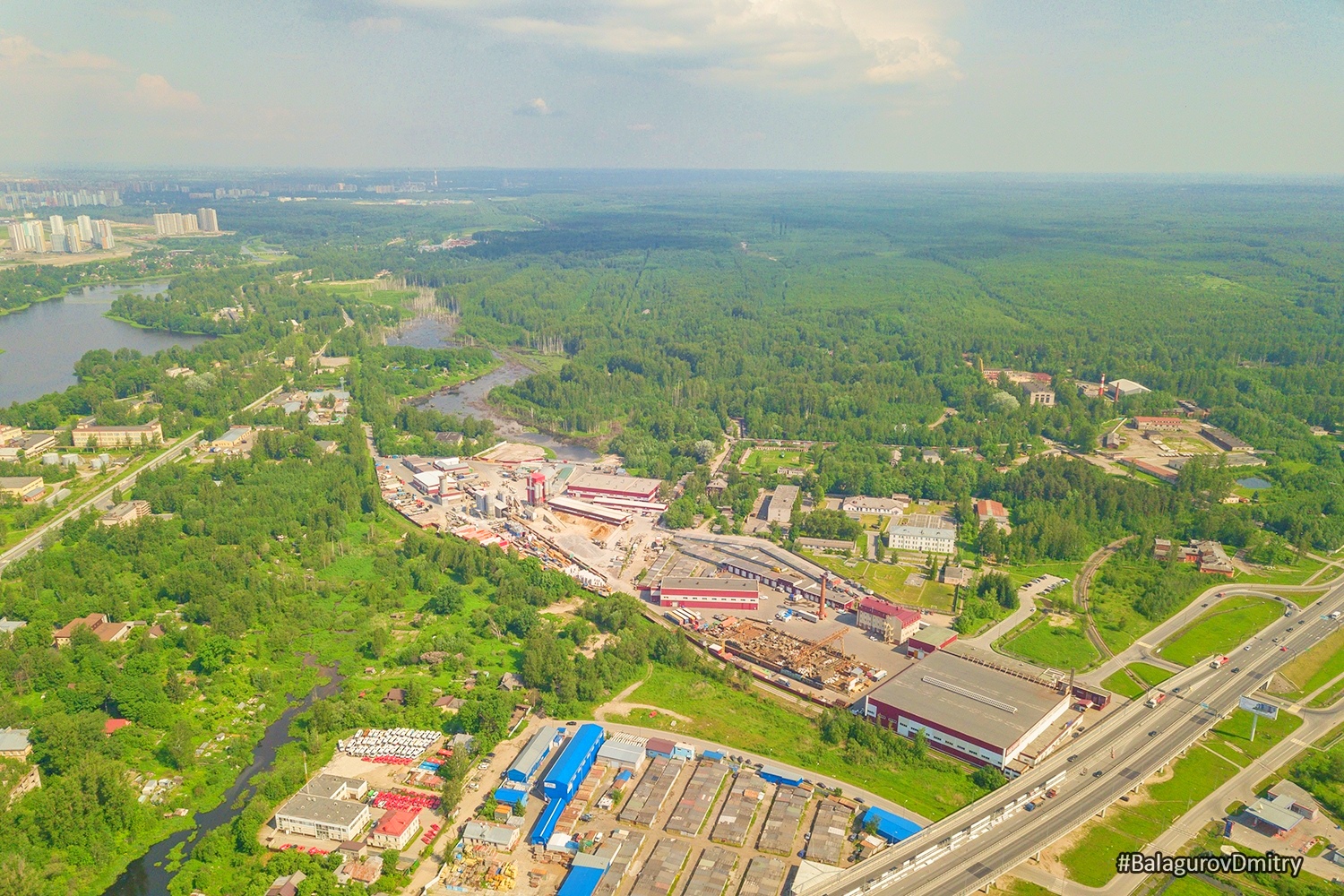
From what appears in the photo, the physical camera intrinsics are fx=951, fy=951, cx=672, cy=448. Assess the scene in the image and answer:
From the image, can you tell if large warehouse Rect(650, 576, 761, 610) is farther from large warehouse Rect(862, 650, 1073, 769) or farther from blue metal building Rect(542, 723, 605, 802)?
blue metal building Rect(542, 723, 605, 802)

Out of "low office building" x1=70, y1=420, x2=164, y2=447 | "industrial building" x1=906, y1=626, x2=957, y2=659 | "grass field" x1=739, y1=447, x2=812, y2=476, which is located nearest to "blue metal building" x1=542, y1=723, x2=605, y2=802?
"industrial building" x1=906, y1=626, x2=957, y2=659

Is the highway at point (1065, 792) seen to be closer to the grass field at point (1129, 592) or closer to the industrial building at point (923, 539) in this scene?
the grass field at point (1129, 592)

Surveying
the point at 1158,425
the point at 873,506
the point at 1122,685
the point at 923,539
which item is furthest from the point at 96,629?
the point at 1158,425

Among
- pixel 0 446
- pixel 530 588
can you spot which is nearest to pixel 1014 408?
pixel 530 588

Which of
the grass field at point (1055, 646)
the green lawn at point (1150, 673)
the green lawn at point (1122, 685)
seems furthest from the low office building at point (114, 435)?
the green lawn at point (1150, 673)

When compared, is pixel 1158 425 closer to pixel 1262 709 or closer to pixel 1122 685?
pixel 1122 685

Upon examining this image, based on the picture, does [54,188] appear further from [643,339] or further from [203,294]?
[643,339]
